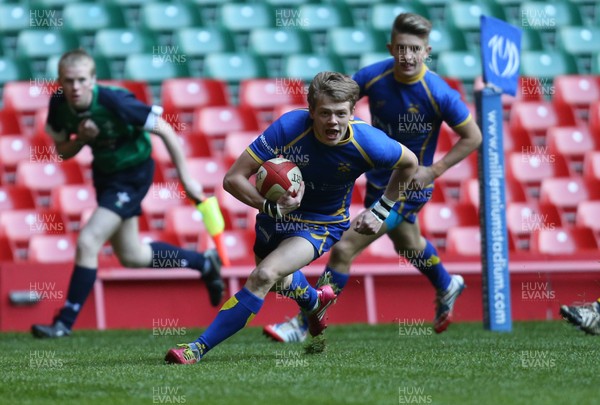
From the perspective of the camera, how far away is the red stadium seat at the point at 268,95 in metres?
10.7

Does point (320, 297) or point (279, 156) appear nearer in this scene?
point (279, 156)

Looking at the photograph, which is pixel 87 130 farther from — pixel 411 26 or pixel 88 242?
pixel 411 26

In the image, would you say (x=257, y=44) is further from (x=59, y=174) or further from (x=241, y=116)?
(x=59, y=174)

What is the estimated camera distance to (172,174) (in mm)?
10289

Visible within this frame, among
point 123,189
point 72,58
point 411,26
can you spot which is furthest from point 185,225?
point 411,26

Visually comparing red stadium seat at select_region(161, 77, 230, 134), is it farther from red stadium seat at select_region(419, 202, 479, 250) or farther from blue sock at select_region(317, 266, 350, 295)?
blue sock at select_region(317, 266, 350, 295)

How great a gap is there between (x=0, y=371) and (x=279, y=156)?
1.63 metres

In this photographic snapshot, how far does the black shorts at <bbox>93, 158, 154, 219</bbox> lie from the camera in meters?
7.67

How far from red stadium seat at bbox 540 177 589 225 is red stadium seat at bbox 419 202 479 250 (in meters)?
0.68

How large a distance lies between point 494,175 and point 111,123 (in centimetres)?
251

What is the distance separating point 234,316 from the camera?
5.39 meters

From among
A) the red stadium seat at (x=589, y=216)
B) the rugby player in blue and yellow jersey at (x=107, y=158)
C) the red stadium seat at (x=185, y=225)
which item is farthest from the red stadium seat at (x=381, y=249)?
the rugby player in blue and yellow jersey at (x=107, y=158)

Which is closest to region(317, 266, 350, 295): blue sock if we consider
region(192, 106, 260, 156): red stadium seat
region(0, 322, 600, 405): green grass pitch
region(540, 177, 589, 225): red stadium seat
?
region(0, 322, 600, 405): green grass pitch

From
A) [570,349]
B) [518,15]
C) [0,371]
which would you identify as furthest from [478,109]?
[518,15]
